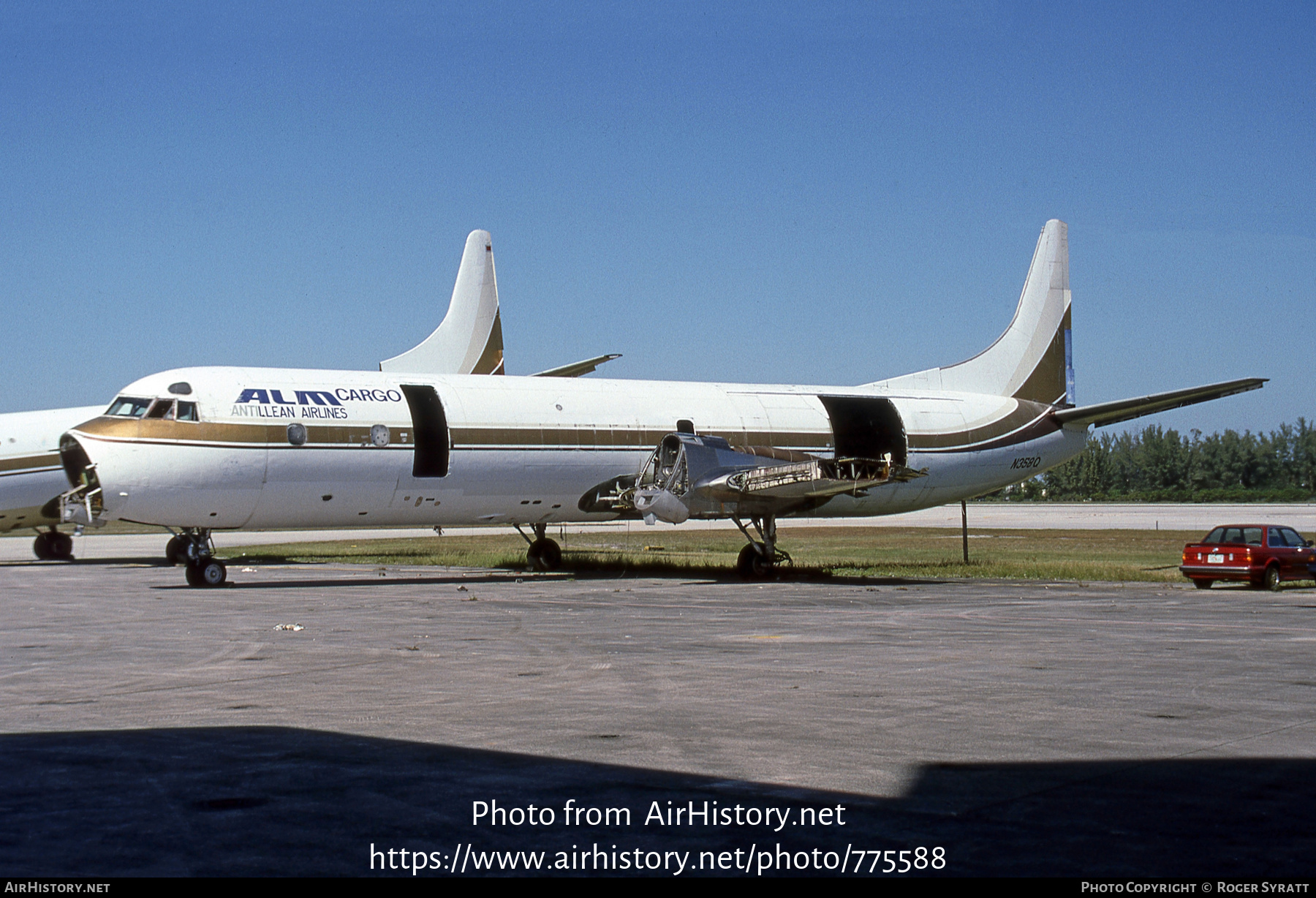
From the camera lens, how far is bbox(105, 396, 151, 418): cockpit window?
86.8 feet

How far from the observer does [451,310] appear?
133ft

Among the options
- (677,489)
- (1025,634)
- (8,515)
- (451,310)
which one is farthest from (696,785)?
(8,515)

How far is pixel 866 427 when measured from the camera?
118 feet

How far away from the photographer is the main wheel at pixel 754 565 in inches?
1246

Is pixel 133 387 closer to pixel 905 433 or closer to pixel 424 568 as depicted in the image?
pixel 424 568

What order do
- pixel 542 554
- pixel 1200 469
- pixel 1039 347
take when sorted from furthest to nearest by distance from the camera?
pixel 1200 469, pixel 1039 347, pixel 542 554

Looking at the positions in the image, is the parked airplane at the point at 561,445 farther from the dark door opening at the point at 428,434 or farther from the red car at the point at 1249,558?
the red car at the point at 1249,558

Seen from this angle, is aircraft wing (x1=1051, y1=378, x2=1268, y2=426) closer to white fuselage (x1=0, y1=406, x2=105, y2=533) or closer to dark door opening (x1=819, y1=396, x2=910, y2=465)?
dark door opening (x1=819, y1=396, x2=910, y2=465)

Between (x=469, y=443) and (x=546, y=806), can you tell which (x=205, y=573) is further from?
(x=546, y=806)

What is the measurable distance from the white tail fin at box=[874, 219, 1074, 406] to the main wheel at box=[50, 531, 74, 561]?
3218 cm

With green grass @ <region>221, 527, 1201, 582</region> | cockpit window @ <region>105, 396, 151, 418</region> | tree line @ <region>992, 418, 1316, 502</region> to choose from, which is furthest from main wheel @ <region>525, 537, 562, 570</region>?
tree line @ <region>992, 418, 1316, 502</region>

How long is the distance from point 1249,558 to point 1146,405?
580 centimetres

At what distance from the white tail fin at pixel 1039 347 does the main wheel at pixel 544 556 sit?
44.8ft

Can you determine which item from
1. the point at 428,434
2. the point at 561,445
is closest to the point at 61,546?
the point at 428,434
